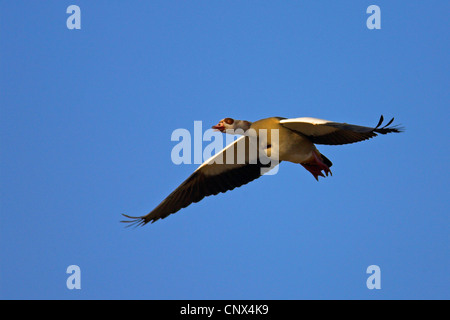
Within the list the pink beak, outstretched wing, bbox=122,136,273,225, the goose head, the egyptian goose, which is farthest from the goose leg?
the pink beak

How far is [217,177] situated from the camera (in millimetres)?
13805

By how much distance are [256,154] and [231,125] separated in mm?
973

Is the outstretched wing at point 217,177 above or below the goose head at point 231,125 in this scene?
below

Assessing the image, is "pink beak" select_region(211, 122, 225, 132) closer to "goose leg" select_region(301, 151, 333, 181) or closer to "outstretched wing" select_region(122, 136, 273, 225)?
"outstretched wing" select_region(122, 136, 273, 225)

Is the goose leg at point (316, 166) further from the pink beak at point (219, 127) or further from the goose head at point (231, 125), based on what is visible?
the pink beak at point (219, 127)

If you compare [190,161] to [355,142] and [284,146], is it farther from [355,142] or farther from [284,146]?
[355,142]

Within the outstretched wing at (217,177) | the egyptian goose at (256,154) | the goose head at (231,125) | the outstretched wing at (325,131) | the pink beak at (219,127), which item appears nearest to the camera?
the outstretched wing at (325,131)

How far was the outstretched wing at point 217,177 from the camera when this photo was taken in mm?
13539

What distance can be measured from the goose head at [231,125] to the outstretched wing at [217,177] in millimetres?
525

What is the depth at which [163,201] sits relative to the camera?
44.5 ft

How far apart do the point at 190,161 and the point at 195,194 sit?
63cm

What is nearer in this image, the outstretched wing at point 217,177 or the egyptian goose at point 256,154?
the egyptian goose at point 256,154

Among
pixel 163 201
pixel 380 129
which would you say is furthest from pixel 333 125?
pixel 163 201

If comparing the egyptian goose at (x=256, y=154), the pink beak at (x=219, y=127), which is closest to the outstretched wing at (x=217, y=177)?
the egyptian goose at (x=256, y=154)
